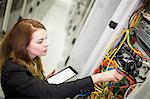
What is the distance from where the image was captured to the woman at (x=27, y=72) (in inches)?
53.8

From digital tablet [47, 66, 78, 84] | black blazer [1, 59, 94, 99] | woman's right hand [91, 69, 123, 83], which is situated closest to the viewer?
black blazer [1, 59, 94, 99]

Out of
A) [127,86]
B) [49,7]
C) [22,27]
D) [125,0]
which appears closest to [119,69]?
[127,86]

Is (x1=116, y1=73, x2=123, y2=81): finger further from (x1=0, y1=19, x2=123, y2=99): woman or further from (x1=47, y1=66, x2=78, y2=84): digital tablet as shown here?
(x1=47, y1=66, x2=78, y2=84): digital tablet

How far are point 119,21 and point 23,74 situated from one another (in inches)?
30.5

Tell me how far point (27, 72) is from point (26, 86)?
117mm

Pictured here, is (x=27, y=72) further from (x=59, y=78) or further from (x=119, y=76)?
(x=119, y=76)

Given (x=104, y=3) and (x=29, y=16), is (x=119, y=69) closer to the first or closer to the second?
(x=104, y=3)

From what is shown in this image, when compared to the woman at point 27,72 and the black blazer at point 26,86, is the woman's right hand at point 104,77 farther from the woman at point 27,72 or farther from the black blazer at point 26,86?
the black blazer at point 26,86

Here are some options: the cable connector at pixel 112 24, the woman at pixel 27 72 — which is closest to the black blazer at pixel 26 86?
the woman at pixel 27 72

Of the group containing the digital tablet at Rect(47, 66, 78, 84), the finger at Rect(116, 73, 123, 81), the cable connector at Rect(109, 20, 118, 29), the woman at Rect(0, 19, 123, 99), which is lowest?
the digital tablet at Rect(47, 66, 78, 84)

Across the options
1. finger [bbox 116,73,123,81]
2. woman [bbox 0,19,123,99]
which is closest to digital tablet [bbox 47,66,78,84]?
woman [bbox 0,19,123,99]

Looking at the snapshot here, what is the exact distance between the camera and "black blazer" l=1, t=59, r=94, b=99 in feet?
4.45

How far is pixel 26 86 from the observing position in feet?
4.43

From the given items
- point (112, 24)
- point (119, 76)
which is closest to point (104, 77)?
point (119, 76)
